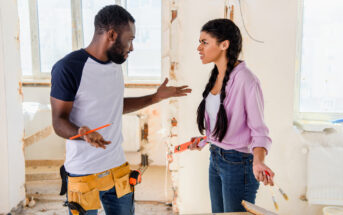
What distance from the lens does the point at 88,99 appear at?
1.29m

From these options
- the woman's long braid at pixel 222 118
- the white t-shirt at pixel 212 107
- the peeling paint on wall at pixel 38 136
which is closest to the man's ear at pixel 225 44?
the woman's long braid at pixel 222 118

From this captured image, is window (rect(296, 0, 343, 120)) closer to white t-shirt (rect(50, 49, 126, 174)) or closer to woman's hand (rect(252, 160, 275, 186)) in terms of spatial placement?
woman's hand (rect(252, 160, 275, 186))

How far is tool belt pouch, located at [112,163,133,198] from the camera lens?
4.56 feet

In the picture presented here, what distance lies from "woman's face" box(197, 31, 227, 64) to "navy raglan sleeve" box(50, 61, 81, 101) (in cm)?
64

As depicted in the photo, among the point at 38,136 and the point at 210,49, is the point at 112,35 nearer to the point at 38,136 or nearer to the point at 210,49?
the point at 210,49

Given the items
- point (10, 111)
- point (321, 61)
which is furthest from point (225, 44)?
point (10, 111)

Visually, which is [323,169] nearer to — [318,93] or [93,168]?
[318,93]

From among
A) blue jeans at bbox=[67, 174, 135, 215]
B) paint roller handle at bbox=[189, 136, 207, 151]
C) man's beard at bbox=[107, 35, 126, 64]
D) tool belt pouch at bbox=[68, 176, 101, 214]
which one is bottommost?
blue jeans at bbox=[67, 174, 135, 215]

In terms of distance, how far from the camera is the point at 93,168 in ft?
4.34

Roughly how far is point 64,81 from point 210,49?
70 cm

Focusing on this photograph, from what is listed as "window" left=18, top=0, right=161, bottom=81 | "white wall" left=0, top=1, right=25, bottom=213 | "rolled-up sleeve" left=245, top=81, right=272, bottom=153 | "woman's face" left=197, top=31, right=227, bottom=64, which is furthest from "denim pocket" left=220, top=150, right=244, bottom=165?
"window" left=18, top=0, right=161, bottom=81

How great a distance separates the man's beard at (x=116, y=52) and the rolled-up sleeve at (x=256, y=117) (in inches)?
23.8

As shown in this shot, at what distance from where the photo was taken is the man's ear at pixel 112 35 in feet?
4.44

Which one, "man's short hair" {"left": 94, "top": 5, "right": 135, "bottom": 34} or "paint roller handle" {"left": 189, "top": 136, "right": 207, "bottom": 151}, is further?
"paint roller handle" {"left": 189, "top": 136, "right": 207, "bottom": 151}
